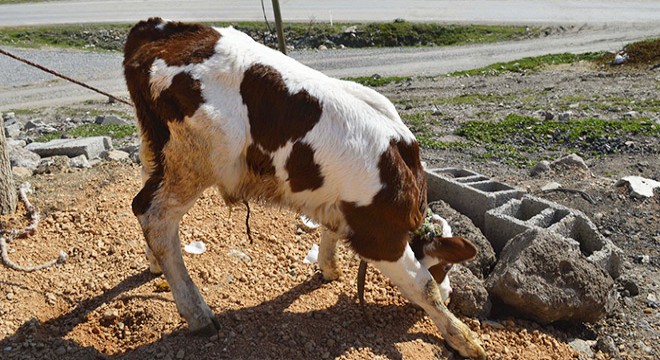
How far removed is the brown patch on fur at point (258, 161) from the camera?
15.1 ft

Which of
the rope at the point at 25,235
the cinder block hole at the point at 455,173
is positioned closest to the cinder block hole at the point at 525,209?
the cinder block hole at the point at 455,173

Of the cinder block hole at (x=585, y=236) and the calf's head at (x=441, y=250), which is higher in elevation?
the calf's head at (x=441, y=250)

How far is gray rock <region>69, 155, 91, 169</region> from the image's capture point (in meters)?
8.99

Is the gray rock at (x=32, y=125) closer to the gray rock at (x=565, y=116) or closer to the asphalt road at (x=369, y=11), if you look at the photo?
the gray rock at (x=565, y=116)

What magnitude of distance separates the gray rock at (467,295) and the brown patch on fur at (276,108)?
1.99 metres

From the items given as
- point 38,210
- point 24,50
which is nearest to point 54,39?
point 24,50

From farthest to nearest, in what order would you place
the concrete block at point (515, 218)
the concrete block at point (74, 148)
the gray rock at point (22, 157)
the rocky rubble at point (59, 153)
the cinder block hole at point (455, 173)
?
the concrete block at point (74, 148) → the gray rock at point (22, 157) → the rocky rubble at point (59, 153) → the cinder block hole at point (455, 173) → the concrete block at point (515, 218)

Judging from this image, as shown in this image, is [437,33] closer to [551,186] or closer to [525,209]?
[551,186]

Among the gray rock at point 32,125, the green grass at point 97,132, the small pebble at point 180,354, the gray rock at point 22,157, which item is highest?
the gray rock at point 22,157

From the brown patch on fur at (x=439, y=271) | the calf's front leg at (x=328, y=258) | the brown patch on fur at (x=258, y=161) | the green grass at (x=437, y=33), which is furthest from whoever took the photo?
the green grass at (x=437, y=33)

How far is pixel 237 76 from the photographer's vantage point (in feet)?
14.9

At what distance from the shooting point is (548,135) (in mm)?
11023

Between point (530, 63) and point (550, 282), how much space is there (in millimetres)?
14311

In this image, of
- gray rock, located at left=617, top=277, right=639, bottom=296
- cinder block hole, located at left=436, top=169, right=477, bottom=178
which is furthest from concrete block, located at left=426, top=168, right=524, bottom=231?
gray rock, located at left=617, top=277, right=639, bottom=296
